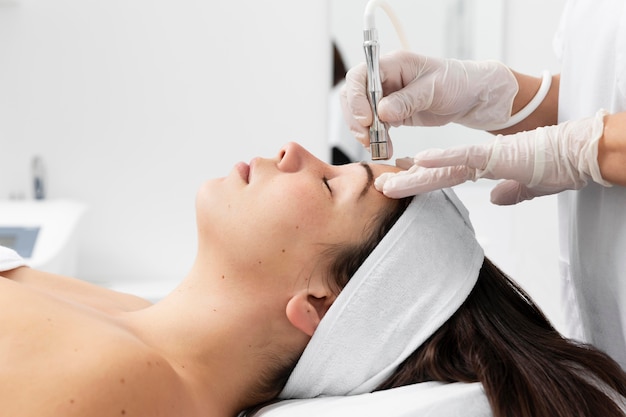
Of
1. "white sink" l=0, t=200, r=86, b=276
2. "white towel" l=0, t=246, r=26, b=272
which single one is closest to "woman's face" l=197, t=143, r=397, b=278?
"white towel" l=0, t=246, r=26, b=272

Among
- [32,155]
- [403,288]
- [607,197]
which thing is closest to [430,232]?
[403,288]

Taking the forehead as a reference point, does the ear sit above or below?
below

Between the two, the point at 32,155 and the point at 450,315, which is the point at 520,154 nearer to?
the point at 450,315

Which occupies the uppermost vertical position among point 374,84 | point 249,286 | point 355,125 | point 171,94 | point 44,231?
point 374,84

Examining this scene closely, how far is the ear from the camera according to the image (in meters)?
1.30

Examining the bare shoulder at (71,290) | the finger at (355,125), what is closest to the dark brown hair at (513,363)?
the finger at (355,125)

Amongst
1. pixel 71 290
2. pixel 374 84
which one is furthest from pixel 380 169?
pixel 71 290

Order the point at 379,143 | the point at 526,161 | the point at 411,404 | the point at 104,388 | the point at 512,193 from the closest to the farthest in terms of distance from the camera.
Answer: the point at 104,388, the point at 411,404, the point at 526,161, the point at 379,143, the point at 512,193

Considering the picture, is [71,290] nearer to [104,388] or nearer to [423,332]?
[104,388]

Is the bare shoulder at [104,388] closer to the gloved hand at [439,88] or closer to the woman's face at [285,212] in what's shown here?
the woman's face at [285,212]

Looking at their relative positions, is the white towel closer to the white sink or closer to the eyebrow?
the eyebrow

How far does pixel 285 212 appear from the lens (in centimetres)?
134

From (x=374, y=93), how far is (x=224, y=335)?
0.52 metres

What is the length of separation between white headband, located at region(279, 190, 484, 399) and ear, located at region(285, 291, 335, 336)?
2 cm
